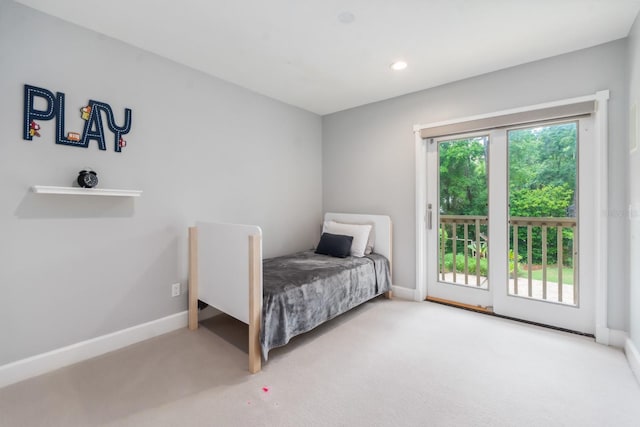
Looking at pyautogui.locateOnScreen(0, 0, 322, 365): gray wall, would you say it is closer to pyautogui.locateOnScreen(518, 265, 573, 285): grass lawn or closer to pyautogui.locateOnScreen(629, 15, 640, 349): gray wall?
pyautogui.locateOnScreen(518, 265, 573, 285): grass lawn

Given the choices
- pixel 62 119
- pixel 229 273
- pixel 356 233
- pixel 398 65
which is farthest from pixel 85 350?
pixel 398 65

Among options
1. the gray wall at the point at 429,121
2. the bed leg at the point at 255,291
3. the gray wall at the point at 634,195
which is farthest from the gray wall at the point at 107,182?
the gray wall at the point at 634,195

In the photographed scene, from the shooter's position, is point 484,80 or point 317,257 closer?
point 484,80

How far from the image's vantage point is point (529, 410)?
5.17 feet

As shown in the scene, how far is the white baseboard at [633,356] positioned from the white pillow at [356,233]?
2.15m

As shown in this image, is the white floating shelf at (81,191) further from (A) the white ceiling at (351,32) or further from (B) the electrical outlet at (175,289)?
(A) the white ceiling at (351,32)

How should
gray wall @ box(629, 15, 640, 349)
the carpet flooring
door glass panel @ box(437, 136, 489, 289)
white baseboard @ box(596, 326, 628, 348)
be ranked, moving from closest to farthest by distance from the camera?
the carpet flooring → gray wall @ box(629, 15, 640, 349) → white baseboard @ box(596, 326, 628, 348) → door glass panel @ box(437, 136, 489, 289)

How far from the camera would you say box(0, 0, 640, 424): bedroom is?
1.89 meters

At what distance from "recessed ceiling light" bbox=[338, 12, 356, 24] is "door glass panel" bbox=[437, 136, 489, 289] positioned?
1.76 m

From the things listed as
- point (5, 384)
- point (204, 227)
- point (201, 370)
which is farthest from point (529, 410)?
point (5, 384)

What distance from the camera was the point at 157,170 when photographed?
2488 mm

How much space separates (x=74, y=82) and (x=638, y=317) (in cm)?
418

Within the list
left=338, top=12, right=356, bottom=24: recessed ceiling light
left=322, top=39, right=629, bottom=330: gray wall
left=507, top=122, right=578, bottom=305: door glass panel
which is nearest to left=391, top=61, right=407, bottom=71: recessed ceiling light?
left=322, top=39, right=629, bottom=330: gray wall

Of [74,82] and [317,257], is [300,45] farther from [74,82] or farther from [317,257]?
[317,257]
